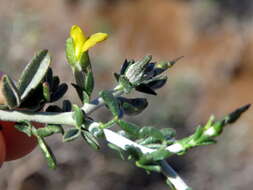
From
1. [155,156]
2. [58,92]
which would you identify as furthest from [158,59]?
[155,156]

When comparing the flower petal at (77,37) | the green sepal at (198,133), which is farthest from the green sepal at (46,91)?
the green sepal at (198,133)

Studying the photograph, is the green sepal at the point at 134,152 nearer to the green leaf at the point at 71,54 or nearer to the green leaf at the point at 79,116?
the green leaf at the point at 79,116

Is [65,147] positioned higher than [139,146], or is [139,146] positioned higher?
[139,146]

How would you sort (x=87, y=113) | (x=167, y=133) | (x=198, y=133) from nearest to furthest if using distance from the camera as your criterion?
1. (x=198, y=133)
2. (x=167, y=133)
3. (x=87, y=113)

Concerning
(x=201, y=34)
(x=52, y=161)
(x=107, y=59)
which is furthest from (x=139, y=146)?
(x=201, y=34)

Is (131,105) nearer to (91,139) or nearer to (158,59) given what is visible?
(91,139)

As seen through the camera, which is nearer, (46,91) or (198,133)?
(198,133)

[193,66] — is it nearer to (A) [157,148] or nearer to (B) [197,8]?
(B) [197,8]
